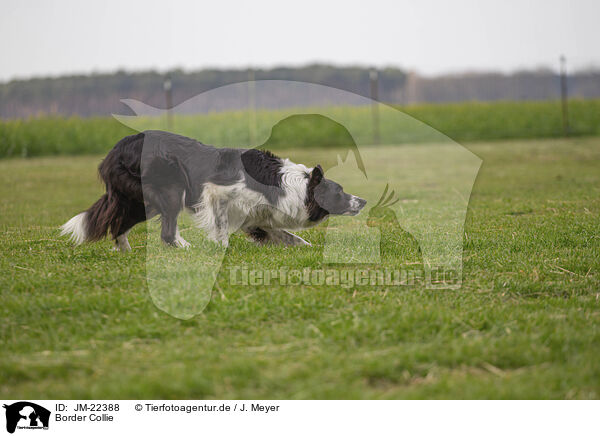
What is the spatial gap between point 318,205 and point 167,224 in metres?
1.34

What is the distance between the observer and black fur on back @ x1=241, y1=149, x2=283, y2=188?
5145 mm

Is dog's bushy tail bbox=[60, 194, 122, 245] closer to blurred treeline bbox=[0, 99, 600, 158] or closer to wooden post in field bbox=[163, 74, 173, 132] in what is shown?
blurred treeline bbox=[0, 99, 600, 158]

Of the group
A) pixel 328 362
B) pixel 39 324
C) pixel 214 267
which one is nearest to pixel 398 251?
pixel 214 267

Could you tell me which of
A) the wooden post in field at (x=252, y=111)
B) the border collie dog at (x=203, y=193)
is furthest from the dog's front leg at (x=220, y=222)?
the wooden post in field at (x=252, y=111)

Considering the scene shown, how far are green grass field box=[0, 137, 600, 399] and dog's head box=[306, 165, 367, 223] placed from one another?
320 mm

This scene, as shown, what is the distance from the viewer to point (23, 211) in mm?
7750

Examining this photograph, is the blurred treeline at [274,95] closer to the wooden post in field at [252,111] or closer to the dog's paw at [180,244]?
the wooden post in field at [252,111]

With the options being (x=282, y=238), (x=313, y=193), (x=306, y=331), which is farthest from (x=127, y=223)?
(x=306, y=331)

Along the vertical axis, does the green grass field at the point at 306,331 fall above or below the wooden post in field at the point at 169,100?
below

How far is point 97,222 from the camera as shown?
493 cm

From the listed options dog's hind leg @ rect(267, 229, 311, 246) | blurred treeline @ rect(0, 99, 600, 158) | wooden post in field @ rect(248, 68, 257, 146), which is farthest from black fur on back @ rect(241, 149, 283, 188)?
wooden post in field @ rect(248, 68, 257, 146)

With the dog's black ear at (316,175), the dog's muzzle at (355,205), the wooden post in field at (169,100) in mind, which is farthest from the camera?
the wooden post in field at (169,100)

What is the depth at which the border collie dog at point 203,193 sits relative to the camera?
16.1 feet

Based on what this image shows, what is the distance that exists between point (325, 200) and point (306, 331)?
227 centimetres
